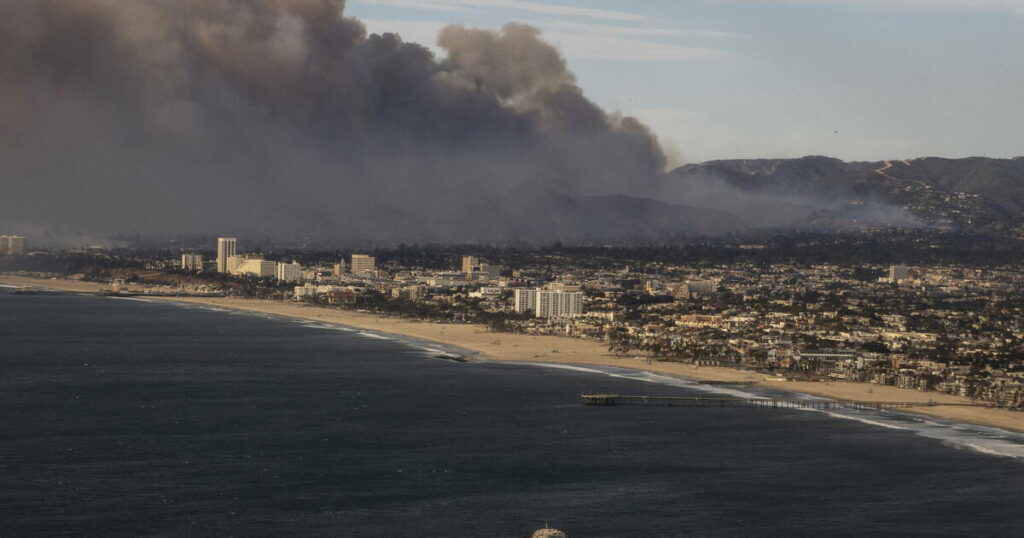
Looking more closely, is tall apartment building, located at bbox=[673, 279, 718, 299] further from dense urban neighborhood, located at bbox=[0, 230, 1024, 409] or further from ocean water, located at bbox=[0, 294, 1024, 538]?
ocean water, located at bbox=[0, 294, 1024, 538]

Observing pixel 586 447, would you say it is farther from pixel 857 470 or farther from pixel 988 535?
pixel 988 535

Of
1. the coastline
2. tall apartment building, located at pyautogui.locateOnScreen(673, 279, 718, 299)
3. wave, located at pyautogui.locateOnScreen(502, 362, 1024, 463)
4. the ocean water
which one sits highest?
tall apartment building, located at pyautogui.locateOnScreen(673, 279, 718, 299)


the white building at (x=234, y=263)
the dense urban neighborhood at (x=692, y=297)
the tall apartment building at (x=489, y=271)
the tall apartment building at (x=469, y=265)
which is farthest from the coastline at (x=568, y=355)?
→ the white building at (x=234, y=263)

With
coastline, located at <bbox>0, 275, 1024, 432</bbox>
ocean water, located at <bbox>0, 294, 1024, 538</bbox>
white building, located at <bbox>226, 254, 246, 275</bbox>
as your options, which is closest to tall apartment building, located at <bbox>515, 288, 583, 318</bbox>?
coastline, located at <bbox>0, 275, 1024, 432</bbox>

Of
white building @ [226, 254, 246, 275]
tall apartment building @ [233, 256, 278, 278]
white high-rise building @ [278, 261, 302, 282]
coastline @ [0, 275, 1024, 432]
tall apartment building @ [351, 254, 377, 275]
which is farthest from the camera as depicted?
white building @ [226, 254, 246, 275]

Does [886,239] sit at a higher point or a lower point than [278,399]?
higher

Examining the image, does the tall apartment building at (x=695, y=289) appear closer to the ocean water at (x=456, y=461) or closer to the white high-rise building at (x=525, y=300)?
the white high-rise building at (x=525, y=300)

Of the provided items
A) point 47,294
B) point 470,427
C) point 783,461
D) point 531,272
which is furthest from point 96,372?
point 531,272

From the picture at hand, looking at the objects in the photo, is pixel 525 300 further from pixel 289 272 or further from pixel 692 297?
pixel 289 272

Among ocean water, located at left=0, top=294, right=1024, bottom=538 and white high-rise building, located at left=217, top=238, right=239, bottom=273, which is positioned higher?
white high-rise building, located at left=217, top=238, right=239, bottom=273
